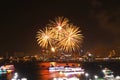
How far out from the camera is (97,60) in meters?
173

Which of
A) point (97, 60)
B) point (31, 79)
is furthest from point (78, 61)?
point (31, 79)

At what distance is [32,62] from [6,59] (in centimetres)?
1797

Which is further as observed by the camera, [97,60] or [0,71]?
[97,60]

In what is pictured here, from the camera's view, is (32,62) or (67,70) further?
(32,62)

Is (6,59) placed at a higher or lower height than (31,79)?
higher

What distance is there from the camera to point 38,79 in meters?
76.9

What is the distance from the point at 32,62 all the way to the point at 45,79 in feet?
347

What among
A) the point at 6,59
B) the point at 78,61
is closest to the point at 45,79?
the point at 78,61

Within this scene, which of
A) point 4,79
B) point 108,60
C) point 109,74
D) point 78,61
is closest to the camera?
point 109,74

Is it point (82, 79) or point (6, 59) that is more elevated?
point (6, 59)

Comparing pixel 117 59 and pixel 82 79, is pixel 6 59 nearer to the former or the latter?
pixel 117 59

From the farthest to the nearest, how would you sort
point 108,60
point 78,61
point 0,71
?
point 108,60
point 78,61
point 0,71

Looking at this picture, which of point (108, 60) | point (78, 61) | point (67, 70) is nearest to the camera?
point (67, 70)

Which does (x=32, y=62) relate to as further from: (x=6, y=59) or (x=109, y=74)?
(x=109, y=74)
